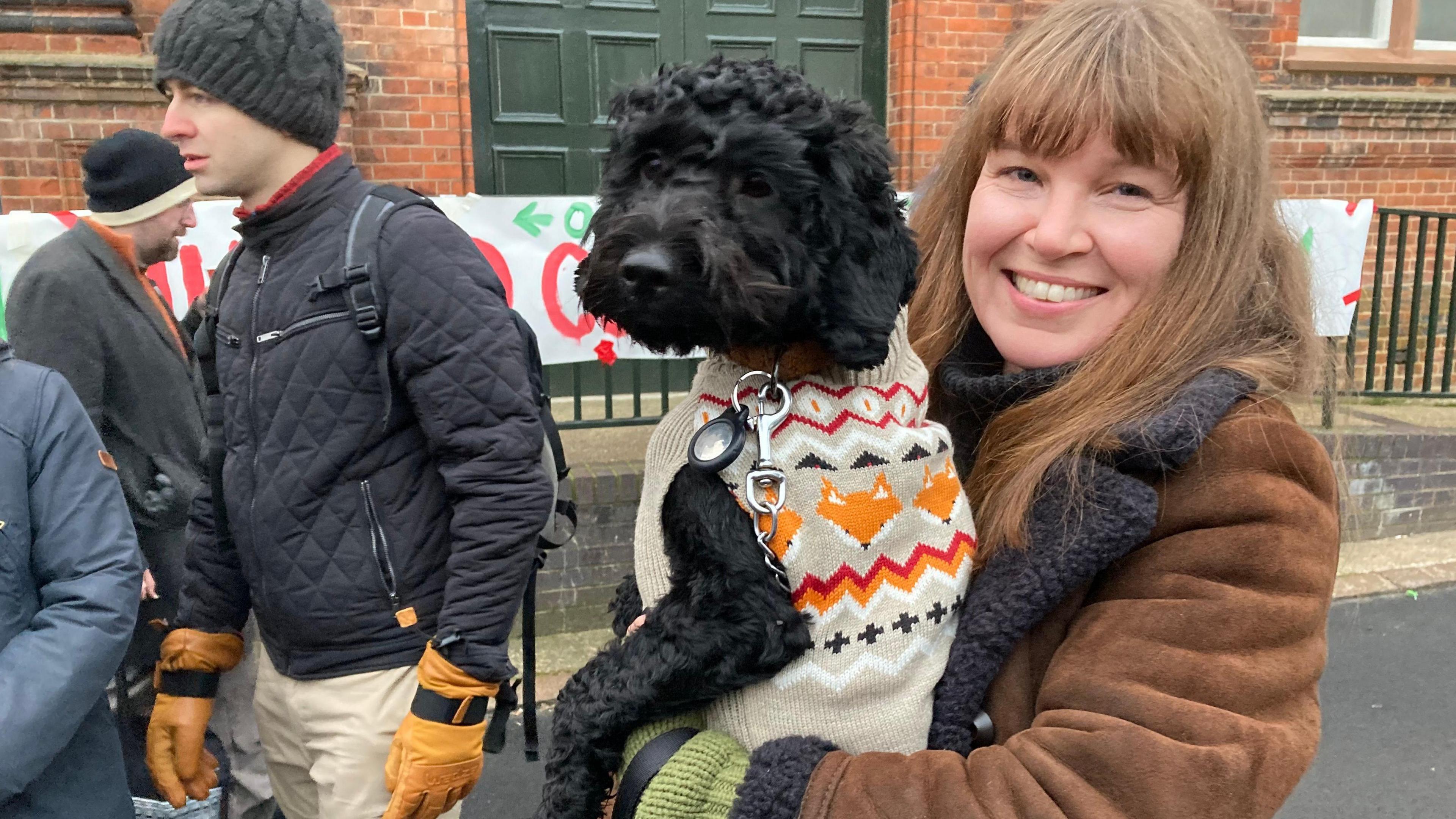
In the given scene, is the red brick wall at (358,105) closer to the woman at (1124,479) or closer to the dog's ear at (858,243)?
the dog's ear at (858,243)

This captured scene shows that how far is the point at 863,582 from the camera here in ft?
4.33

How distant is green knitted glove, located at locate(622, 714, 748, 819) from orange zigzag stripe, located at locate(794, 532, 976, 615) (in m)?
0.21

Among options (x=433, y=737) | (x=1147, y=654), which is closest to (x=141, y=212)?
(x=433, y=737)

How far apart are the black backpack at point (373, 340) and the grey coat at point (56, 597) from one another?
25cm

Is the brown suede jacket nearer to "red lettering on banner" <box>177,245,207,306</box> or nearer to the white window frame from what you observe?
"red lettering on banner" <box>177,245,207,306</box>

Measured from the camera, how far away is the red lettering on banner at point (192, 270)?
15.3 feet

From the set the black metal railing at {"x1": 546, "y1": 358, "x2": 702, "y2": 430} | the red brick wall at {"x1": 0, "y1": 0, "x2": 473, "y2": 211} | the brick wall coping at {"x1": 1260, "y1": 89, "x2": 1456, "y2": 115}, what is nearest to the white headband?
the black metal railing at {"x1": 546, "y1": 358, "x2": 702, "y2": 430}

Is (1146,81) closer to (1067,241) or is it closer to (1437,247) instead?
(1067,241)

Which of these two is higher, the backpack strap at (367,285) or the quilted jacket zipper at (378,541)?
the backpack strap at (367,285)

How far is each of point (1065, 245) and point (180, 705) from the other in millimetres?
2220

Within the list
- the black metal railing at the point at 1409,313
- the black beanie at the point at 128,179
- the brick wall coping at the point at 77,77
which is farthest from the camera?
the black metal railing at the point at 1409,313

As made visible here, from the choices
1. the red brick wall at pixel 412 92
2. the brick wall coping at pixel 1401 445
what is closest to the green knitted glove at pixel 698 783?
the red brick wall at pixel 412 92

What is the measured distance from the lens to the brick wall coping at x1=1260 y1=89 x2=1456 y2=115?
793 centimetres

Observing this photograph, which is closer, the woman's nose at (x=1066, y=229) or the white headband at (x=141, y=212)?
the woman's nose at (x=1066, y=229)
